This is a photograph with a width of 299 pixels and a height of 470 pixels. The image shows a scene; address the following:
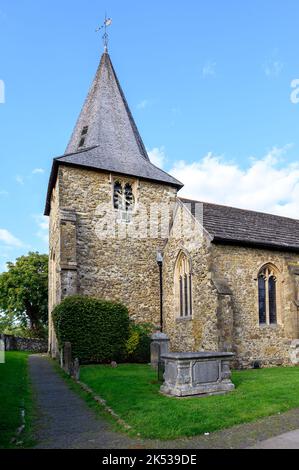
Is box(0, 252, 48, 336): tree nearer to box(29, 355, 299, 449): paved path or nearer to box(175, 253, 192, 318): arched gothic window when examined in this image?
box(175, 253, 192, 318): arched gothic window

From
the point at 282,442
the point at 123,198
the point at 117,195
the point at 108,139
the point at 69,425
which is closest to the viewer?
the point at 282,442

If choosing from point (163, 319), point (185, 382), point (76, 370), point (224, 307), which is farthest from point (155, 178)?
point (185, 382)

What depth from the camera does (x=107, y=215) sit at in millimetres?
18844

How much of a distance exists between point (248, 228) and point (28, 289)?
25.3 meters

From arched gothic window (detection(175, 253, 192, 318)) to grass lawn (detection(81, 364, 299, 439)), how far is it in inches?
209

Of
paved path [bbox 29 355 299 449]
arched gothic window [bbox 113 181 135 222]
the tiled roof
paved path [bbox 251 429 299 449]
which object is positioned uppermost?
arched gothic window [bbox 113 181 135 222]

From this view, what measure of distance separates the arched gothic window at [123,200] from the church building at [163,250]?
56 millimetres

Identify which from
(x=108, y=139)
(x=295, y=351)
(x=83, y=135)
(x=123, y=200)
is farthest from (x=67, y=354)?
(x=83, y=135)

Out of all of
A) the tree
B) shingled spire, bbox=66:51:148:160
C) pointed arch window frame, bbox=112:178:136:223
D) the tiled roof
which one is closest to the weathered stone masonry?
pointed arch window frame, bbox=112:178:136:223

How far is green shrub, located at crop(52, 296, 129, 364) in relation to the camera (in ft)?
47.8

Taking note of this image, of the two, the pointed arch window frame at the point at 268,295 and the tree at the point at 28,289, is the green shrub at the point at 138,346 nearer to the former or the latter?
the pointed arch window frame at the point at 268,295

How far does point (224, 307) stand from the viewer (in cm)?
1374

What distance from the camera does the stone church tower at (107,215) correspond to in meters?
17.6

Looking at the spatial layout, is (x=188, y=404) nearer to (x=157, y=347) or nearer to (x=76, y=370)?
(x=76, y=370)
